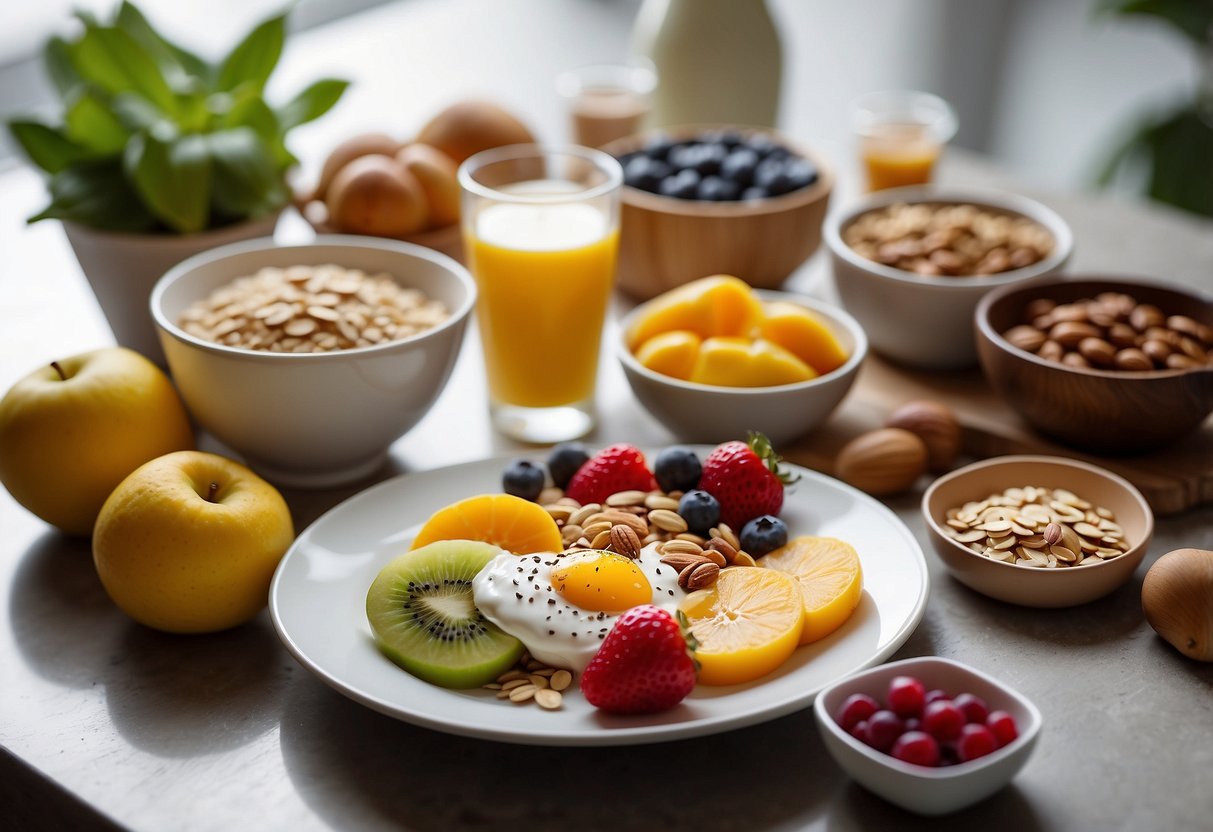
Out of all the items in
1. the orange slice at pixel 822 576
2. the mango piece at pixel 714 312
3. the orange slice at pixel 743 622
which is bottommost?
the orange slice at pixel 822 576

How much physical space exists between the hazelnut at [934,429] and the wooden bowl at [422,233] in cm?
51

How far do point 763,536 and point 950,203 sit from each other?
25.9 inches

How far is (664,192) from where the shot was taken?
1353 millimetres

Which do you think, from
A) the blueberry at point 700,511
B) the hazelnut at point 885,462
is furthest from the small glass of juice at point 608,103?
the blueberry at point 700,511

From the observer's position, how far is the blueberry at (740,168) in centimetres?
135

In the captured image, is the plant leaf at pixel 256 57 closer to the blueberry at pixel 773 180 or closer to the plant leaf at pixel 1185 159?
the blueberry at pixel 773 180

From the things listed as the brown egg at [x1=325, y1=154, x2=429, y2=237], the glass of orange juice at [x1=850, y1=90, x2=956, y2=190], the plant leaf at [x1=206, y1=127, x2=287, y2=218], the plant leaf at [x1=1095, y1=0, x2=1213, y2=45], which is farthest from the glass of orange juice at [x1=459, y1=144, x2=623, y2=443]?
the plant leaf at [x1=1095, y1=0, x2=1213, y2=45]

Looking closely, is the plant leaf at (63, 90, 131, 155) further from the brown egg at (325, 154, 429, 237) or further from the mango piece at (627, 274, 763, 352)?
the mango piece at (627, 274, 763, 352)

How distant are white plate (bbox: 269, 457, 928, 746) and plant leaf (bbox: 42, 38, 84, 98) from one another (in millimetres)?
624

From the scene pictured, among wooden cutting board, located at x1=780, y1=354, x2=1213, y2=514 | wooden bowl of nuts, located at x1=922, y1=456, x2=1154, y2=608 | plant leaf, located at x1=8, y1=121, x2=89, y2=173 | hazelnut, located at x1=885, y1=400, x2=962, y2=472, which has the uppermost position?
plant leaf, located at x1=8, y1=121, x2=89, y2=173

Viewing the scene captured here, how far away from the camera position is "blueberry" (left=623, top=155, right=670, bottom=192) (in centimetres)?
136

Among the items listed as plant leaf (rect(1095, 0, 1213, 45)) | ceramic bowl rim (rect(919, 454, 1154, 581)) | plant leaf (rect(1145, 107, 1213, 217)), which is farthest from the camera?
plant leaf (rect(1145, 107, 1213, 217))

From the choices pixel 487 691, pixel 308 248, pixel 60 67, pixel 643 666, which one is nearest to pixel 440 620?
pixel 487 691

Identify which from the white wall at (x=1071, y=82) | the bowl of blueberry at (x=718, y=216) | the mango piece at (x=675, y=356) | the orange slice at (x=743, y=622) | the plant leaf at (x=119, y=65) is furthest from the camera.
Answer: the white wall at (x=1071, y=82)
